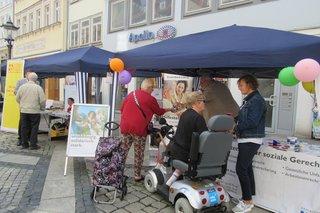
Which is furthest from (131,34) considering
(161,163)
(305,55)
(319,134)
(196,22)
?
(305,55)

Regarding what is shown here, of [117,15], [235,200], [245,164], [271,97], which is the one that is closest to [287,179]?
[245,164]

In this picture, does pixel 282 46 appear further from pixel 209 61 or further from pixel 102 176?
pixel 102 176

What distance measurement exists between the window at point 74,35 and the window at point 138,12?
17.6ft

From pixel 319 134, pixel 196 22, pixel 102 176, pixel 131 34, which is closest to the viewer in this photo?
pixel 102 176

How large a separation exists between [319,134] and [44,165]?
6.50 m

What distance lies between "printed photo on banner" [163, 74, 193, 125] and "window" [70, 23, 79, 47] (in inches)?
395

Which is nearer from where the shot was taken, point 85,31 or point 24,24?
point 85,31

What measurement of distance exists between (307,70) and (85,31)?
15952mm

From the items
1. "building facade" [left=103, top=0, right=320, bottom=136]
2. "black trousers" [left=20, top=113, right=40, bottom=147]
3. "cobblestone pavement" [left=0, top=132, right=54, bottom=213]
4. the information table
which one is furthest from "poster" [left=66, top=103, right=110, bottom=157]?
"building facade" [left=103, top=0, right=320, bottom=136]

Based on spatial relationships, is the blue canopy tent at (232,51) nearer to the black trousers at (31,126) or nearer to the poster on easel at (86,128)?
the poster on easel at (86,128)

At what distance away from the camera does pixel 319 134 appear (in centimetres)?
793

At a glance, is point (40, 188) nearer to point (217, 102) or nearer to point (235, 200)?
point (235, 200)

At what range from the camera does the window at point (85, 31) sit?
17203 millimetres

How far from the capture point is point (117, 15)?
48.6 ft
